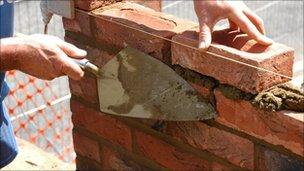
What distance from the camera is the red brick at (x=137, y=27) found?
2127 mm

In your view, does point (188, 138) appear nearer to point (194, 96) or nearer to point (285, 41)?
point (194, 96)

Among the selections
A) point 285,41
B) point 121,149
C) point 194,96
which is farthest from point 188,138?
point 285,41

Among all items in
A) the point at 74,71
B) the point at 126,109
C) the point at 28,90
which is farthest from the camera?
the point at 28,90

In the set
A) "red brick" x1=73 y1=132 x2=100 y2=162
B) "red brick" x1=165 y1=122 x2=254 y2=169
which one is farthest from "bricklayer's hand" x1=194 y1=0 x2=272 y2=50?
"red brick" x1=73 y1=132 x2=100 y2=162

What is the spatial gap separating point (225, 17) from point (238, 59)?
16 centimetres

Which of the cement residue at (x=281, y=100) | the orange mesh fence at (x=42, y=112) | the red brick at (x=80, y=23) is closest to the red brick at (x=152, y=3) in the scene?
the red brick at (x=80, y=23)

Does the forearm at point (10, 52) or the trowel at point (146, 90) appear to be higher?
the forearm at point (10, 52)

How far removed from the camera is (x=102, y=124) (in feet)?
8.38

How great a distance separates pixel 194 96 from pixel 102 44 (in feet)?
1.80

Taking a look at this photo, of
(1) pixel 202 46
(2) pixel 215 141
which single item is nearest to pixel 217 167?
(2) pixel 215 141

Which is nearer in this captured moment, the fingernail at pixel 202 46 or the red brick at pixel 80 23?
the fingernail at pixel 202 46

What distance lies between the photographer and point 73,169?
3125 millimetres

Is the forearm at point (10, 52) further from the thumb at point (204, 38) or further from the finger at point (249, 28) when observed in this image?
the finger at point (249, 28)

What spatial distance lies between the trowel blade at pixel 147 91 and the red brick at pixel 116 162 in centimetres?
30
